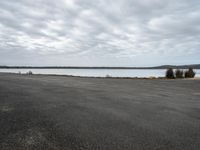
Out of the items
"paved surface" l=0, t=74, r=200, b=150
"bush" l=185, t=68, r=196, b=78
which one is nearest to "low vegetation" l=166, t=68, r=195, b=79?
"bush" l=185, t=68, r=196, b=78

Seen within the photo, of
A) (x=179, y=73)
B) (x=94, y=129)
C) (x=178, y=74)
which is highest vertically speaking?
(x=179, y=73)

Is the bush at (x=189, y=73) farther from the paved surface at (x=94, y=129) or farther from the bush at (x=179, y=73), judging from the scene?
the paved surface at (x=94, y=129)

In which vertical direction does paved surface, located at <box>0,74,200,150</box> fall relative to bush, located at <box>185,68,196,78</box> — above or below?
below

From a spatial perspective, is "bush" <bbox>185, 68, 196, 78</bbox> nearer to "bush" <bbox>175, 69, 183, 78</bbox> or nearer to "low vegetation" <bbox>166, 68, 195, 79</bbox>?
"low vegetation" <bbox>166, 68, 195, 79</bbox>

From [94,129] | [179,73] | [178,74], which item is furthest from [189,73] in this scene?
[94,129]

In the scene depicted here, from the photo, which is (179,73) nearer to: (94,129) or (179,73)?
(179,73)

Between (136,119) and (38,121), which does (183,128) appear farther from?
(38,121)

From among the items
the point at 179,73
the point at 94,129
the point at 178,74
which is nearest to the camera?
the point at 94,129

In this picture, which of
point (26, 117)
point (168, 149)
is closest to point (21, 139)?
point (26, 117)

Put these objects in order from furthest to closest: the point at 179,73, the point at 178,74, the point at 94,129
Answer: the point at 179,73 → the point at 178,74 → the point at 94,129

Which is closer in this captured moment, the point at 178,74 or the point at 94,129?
the point at 94,129

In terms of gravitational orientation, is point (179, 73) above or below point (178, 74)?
above

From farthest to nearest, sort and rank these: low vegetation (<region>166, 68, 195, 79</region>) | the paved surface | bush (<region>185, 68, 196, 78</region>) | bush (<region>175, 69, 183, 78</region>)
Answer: bush (<region>185, 68, 196, 78</region>)
bush (<region>175, 69, 183, 78</region>)
low vegetation (<region>166, 68, 195, 79</region>)
the paved surface

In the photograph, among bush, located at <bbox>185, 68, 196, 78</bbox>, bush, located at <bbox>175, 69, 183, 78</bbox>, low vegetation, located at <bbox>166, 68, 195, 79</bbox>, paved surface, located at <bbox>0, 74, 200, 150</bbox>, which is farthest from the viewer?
bush, located at <bbox>185, 68, 196, 78</bbox>
